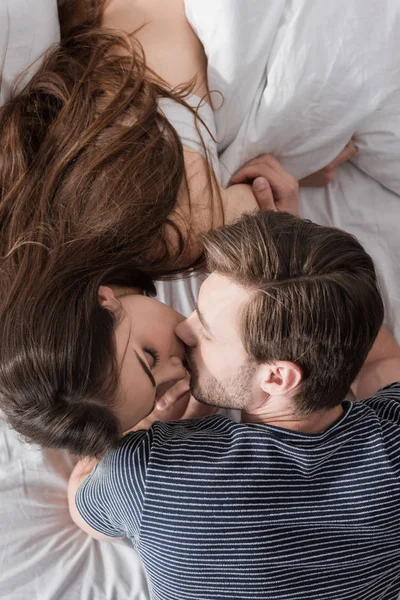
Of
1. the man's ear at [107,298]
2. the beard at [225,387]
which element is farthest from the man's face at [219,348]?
the man's ear at [107,298]

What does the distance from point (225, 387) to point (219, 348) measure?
68mm

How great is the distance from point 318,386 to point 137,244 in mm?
422

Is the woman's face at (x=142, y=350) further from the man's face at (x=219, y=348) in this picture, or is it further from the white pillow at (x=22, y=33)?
the white pillow at (x=22, y=33)

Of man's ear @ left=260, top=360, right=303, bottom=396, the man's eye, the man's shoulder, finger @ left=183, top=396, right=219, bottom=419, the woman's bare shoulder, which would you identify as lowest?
finger @ left=183, top=396, right=219, bottom=419

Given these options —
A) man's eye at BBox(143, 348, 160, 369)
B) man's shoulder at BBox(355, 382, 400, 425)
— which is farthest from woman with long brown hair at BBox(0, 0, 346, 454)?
man's shoulder at BBox(355, 382, 400, 425)

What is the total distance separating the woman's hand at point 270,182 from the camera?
130 cm

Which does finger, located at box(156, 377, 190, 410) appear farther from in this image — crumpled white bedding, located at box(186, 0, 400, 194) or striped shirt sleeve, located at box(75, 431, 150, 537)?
crumpled white bedding, located at box(186, 0, 400, 194)

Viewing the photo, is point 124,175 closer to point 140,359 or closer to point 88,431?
point 140,359

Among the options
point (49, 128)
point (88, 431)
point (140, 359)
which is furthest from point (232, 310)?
point (49, 128)

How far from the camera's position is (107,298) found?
962 mm

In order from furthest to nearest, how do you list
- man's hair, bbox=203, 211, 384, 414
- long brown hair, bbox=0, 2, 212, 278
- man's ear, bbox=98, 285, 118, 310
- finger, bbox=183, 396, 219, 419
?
finger, bbox=183, 396, 219, 419
long brown hair, bbox=0, 2, 212, 278
man's ear, bbox=98, 285, 118, 310
man's hair, bbox=203, 211, 384, 414

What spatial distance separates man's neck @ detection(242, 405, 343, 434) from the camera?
0.93 meters

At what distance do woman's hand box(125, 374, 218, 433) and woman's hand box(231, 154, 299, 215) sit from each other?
1.43 feet

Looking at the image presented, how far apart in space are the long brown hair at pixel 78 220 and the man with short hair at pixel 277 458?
0.43ft
